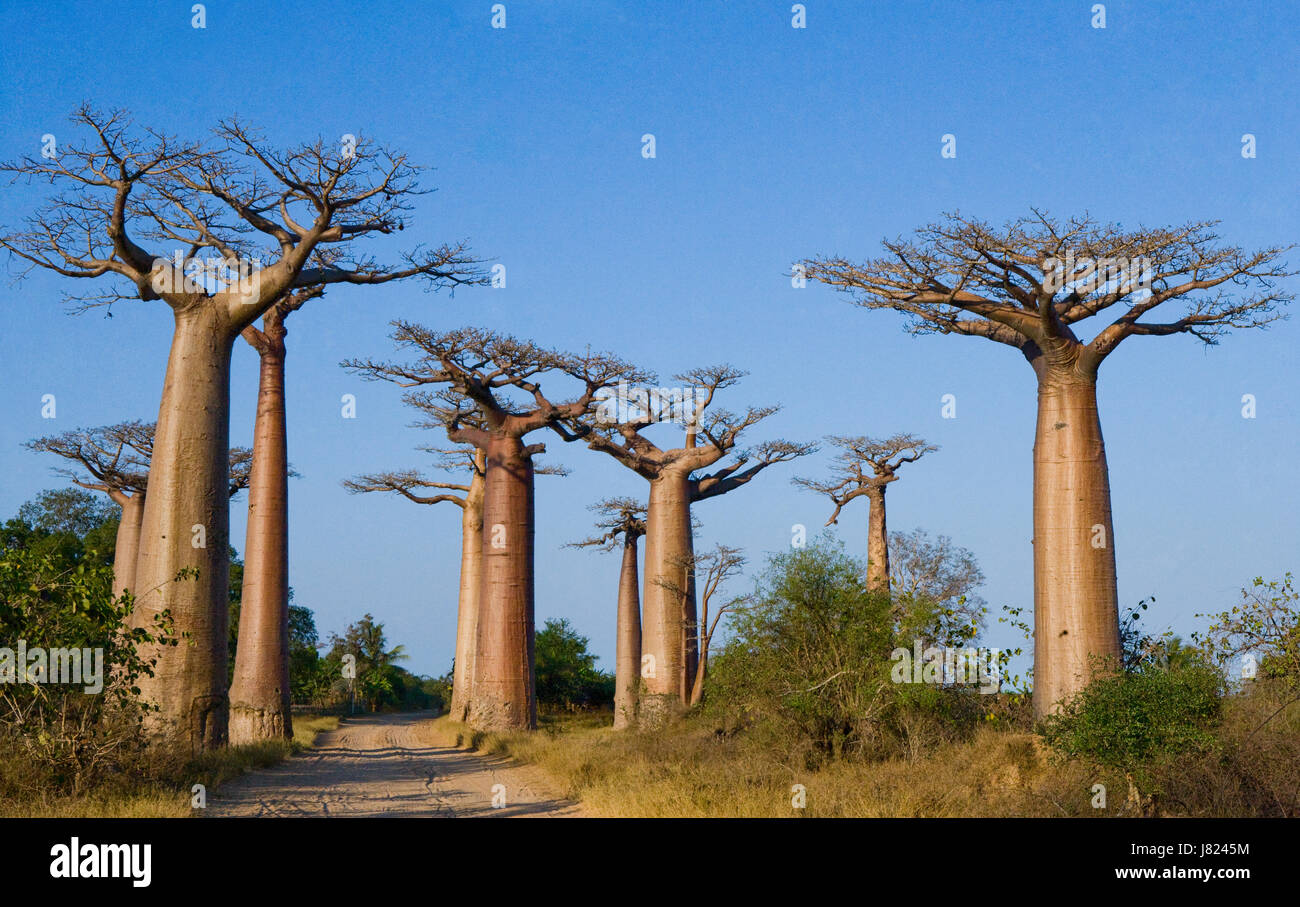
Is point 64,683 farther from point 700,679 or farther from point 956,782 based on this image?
point 700,679

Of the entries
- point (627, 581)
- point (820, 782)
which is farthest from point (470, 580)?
point (820, 782)

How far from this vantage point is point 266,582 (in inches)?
642

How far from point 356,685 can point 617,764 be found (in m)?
35.3

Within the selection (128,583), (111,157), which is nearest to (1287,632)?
(111,157)

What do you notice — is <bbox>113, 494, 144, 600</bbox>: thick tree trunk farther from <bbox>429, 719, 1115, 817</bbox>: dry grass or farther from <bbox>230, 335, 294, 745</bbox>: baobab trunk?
<bbox>429, 719, 1115, 817</bbox>: dry grass

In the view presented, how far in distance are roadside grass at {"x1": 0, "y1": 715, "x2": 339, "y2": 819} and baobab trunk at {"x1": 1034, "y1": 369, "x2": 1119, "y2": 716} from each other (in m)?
7.23

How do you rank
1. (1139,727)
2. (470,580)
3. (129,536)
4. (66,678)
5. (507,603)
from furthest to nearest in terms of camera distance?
1. (470,580)
2. (129,536)
3. (507,603)
4. (66,678)
5. (1139,727)

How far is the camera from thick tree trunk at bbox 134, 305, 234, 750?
10461 millimetres

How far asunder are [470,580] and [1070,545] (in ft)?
56.7

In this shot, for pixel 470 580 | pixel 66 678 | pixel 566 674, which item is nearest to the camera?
pixel 66 678

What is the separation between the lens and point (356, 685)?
4369cm

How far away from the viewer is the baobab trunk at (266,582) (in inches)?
619
